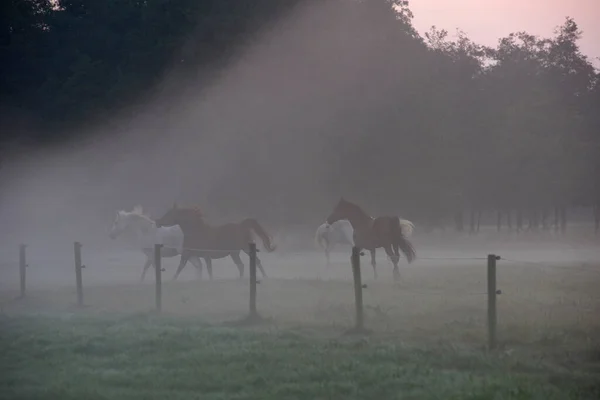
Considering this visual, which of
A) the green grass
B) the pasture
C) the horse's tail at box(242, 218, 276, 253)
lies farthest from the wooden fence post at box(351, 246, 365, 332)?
the horse's tail at box(242, 218, 276, 253)

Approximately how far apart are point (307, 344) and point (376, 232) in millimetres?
12727

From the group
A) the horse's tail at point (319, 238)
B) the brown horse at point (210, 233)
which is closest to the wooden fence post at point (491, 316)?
the brown horse at point (210, 233)

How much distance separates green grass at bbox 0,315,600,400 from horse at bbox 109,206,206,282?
11.1m

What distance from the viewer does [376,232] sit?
24.5m

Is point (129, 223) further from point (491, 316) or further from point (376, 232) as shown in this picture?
point (491, 316)

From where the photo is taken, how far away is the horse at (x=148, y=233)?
24594 mm

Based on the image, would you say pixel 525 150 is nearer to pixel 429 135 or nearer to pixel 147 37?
pixel 429 135

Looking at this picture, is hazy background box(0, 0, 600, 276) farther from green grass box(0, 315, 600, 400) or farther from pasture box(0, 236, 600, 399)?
green grass box(0, 315, 600, 400)

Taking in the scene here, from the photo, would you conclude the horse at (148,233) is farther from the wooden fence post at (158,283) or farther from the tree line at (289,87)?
the tree line at (289,87)

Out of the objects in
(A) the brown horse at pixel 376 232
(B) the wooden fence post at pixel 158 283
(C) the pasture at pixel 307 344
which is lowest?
(C) the pasture at pixel 307 344

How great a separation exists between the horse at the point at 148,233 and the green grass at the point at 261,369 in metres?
11.1

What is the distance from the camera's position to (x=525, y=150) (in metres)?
A: 55.7

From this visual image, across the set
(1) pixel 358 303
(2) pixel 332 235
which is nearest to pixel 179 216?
(2) pixel 332 235

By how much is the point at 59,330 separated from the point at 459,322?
21.6 feet
